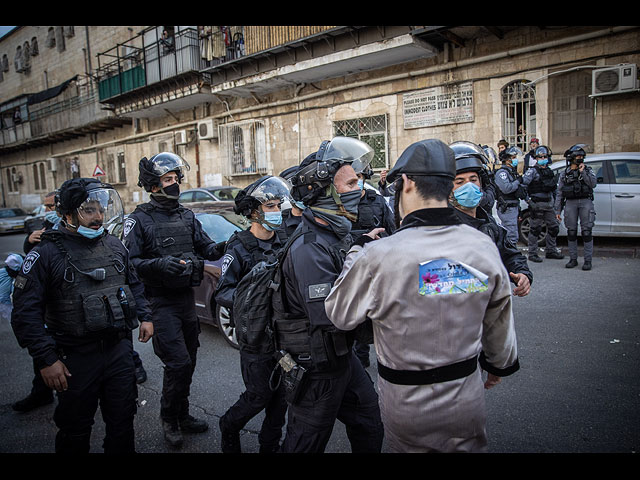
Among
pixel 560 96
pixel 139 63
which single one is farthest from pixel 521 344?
pixel 139 63

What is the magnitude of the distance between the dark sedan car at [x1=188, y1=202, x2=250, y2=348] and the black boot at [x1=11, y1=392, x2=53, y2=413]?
1.78m

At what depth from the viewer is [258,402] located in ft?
8.57

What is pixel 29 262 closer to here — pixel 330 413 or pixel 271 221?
pixel 271 221

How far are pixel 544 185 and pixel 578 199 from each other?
730mm

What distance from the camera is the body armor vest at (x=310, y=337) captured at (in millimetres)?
2021

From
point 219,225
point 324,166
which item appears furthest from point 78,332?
point 219,225

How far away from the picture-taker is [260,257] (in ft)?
9.93

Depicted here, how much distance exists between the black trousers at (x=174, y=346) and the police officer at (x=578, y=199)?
22.4 ft

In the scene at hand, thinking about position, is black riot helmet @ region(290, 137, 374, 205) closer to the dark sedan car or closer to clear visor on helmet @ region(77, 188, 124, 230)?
clear visor on helmet @ region(77, 188, 124, 230)

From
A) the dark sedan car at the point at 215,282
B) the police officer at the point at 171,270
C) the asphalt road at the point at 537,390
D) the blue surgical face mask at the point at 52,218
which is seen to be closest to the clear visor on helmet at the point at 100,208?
the police officer at the point at 171,270

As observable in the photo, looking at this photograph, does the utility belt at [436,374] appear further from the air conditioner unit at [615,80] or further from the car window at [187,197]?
the car window at [187,197]

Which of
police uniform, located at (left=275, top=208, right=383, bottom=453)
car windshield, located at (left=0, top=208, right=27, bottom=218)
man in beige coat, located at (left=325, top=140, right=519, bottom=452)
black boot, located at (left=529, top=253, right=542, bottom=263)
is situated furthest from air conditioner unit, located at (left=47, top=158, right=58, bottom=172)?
man in beige coat, located at (left=325, top=140, right=519, bottom=452)

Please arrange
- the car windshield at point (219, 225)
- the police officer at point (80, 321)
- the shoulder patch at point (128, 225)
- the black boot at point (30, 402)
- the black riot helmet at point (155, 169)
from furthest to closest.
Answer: the car windshield at point (219, 225), the black boot at point (30, 402), the black riot helmet at point (155, 169), the shoulder patch at point (128, 225), the police officer at point (80, 321)
